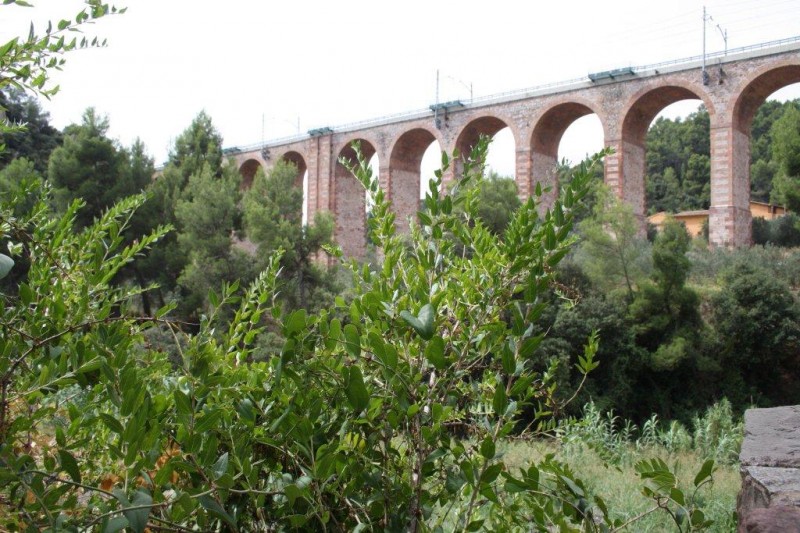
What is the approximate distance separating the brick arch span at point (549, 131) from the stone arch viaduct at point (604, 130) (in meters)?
0.03

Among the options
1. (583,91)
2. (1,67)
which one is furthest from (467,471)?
(583,91)

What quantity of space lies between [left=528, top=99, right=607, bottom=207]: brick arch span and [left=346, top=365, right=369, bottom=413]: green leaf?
18.7 meters

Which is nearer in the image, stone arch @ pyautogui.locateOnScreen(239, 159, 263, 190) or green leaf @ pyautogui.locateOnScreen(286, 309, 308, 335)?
green leaf @ pyautogui.locateOnScreen(286, 309, 308, 335)

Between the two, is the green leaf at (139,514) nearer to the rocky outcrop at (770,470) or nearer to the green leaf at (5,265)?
the green leaf at (5,265)

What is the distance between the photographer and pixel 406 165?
919 inches

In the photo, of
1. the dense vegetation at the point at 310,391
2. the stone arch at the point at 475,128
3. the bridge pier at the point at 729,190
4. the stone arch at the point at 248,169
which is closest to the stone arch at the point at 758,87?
the bridge pier at the point at 729,190

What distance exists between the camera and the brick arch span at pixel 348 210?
24.0 metres

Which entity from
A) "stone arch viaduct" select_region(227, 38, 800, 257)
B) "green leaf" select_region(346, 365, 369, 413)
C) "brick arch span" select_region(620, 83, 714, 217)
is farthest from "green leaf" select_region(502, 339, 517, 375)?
"brick arch span" select_region(620, 83, 714, 217)

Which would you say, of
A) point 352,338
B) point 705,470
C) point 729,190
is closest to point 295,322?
point 352,338

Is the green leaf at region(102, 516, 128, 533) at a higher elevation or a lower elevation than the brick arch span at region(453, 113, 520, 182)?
lower

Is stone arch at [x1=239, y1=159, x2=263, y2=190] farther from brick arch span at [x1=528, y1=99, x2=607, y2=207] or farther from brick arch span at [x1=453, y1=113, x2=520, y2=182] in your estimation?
brick arch span at [x1=528, y1=99, x2=607, y2=207]

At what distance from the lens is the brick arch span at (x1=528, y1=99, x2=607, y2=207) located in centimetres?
1919

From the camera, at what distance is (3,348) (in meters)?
0.74

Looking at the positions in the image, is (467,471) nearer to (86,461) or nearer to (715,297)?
(86,461)
